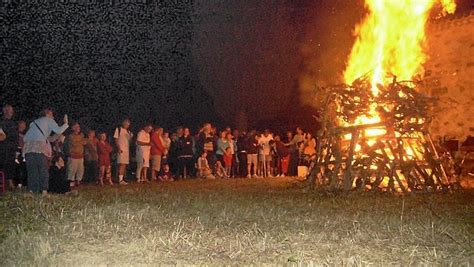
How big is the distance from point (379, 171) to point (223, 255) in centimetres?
701

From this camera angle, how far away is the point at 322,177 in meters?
12.5

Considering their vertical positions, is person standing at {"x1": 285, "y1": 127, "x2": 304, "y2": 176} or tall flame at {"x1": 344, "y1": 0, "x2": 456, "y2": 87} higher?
tall flame at {"x1": 344, "y1": 0, "x2": 456, "y2": 87}

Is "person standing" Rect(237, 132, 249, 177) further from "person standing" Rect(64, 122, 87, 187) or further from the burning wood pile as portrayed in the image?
"person standing" Rect(64, 122, 87, 187)

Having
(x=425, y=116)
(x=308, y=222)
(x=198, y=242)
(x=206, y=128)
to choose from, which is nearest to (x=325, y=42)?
(x=206, y=128)

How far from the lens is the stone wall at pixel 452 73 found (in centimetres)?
1482

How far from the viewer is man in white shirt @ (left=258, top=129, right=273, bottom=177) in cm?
1907

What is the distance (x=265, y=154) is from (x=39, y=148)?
1019 cm

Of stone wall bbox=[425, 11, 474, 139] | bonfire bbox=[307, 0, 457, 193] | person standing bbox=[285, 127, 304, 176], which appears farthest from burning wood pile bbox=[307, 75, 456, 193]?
person standing bbox=[285, 127, 304, 176]

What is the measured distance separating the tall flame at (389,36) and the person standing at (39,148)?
8.12 metres

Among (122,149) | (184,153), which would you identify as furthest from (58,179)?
(184,153)

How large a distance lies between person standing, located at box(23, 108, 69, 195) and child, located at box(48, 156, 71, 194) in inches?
41.7

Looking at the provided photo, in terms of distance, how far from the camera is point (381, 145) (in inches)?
459

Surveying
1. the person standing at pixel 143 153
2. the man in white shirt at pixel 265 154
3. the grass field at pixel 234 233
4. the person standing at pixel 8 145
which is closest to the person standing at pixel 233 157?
the man in white shirt at pixel 265 154

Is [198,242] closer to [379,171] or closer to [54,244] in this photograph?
[54,244]
